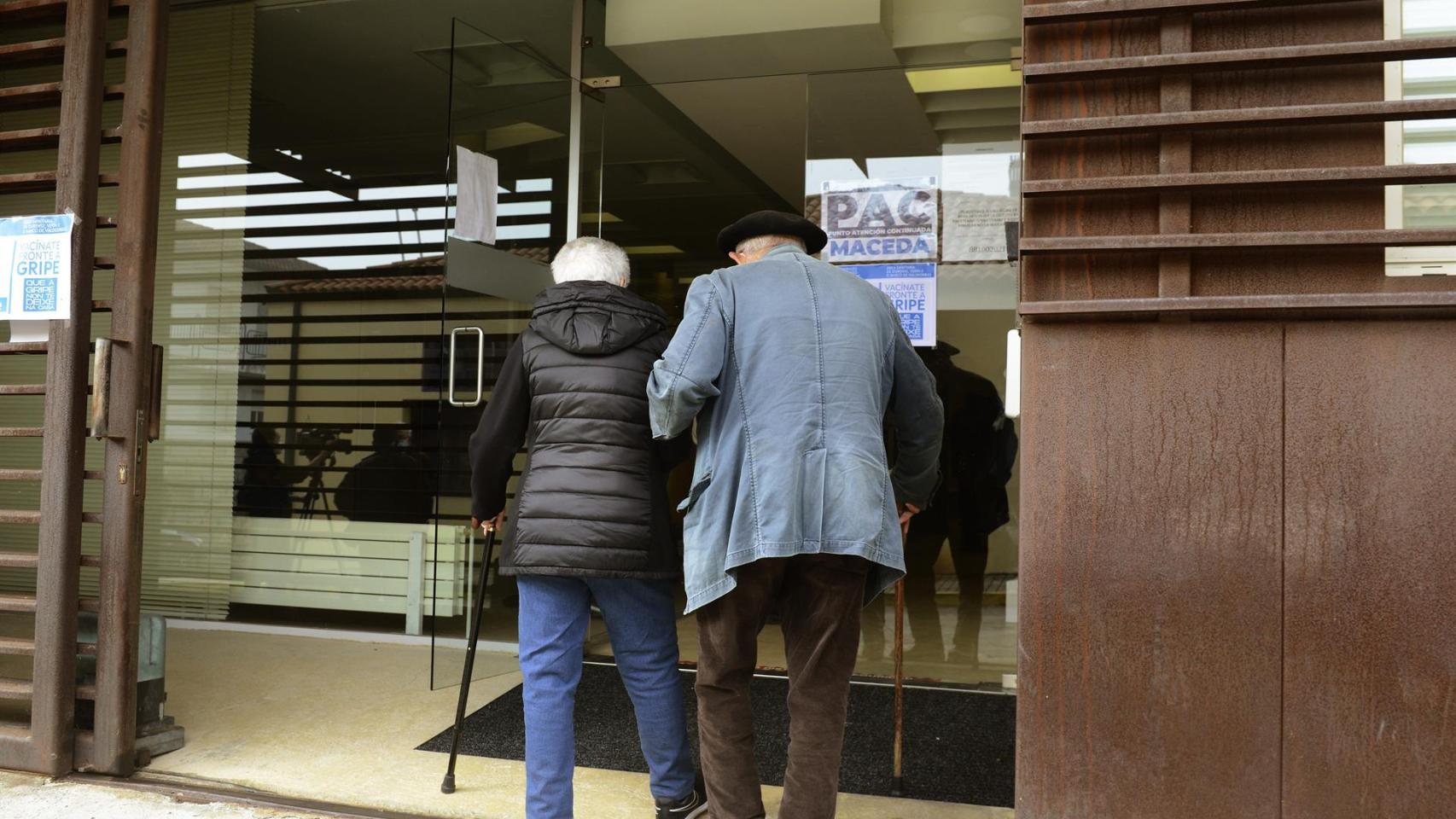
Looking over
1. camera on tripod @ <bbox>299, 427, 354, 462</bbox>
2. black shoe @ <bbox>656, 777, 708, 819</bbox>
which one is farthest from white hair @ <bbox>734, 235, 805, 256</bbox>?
camera on tripod @ <bbox>299, 427, 354, 462</bbox>

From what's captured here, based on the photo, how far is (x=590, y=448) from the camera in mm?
2568

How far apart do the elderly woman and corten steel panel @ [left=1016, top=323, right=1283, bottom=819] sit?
969 mm

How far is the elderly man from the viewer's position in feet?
7.39

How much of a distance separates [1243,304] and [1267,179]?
0.24m

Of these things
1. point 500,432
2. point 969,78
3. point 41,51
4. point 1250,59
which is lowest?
point 500,432

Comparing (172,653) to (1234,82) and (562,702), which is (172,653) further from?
(1234,82)

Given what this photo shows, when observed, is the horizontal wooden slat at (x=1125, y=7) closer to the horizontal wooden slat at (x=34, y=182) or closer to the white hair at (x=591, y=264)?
the white hair at (x=591, y=264)

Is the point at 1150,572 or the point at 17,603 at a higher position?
the point at 1150,572

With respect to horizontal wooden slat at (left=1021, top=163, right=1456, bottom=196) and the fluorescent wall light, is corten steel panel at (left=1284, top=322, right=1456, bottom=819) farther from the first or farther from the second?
the fluorescent wall light

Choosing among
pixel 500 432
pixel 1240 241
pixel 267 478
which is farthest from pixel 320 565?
pixel 1240 241

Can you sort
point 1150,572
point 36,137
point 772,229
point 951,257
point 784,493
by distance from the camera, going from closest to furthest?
point 1150,572
point 784,493
point 772,229
point 36,137
point 951,257

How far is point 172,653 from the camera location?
4730 millimetres

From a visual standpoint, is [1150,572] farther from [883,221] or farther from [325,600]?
[325,600]

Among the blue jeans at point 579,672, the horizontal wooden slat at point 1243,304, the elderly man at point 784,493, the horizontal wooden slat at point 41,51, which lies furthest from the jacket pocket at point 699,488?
the horizontal wooden slat at point 41,51
